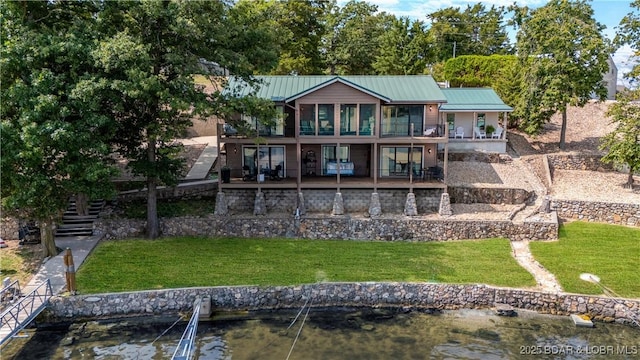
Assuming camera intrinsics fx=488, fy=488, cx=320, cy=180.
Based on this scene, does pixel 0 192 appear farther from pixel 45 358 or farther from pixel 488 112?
pixel 488 112

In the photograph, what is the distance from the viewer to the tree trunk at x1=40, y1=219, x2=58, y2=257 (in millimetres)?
19855

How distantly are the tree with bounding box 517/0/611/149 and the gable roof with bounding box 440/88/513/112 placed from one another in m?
2.18

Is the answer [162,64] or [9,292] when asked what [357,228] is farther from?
[9,292]

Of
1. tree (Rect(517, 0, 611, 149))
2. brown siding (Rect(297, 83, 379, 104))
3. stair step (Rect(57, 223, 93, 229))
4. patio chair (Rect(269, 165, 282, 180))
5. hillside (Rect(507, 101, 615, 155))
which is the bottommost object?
stair step (Rect(57, 223, 93, 229))

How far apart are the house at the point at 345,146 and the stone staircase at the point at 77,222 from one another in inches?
242

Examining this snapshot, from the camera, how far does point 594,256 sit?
21.5 metres

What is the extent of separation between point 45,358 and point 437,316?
1337 centimetres

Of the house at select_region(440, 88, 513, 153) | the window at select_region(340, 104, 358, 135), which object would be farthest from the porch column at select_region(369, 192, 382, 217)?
the house at select_region(440, 88, 513, 153)

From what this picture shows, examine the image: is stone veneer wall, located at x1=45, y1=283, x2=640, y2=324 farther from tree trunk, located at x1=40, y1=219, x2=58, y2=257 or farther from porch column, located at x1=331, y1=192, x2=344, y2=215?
porch column, located at x1=331, y1=192, x2=344, y2=215

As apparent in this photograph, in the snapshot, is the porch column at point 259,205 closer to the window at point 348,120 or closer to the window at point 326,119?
the window at point 326,119

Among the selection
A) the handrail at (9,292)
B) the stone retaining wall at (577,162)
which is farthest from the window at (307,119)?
the stone retaining wall at (577,162)

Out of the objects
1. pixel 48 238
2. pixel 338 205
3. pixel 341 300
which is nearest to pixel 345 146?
pixel 338 205

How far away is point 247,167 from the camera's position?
26.4 meters

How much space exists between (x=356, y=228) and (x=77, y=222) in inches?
524
